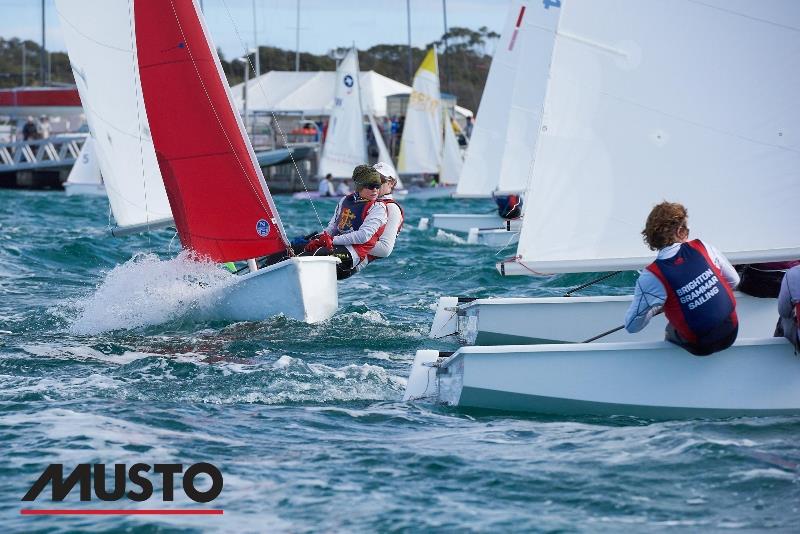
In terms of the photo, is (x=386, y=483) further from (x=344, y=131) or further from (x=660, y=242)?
(x=344, y=131)

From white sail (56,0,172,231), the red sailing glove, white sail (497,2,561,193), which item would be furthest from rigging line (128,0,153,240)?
white sail (497,2,561,193)

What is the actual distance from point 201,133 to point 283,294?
1298mm

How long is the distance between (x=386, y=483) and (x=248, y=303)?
153 inches

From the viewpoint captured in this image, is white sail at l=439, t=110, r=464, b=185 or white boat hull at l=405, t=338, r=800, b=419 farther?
white sail at l=439, t=110, r=464, b=185

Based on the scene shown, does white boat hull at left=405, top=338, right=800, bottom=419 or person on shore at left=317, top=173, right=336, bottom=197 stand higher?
white boat hull at left=405, top=338, right=800, bottom=419

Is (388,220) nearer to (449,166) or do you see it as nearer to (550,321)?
(550,321)

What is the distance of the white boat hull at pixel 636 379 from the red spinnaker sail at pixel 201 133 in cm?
334

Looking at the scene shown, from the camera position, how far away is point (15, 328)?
841cm

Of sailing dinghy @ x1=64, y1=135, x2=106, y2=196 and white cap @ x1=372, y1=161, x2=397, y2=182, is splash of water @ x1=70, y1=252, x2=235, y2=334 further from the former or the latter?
sailing dinghy @ x1=64, y1=135, x2=106, y2=196

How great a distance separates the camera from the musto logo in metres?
4.41

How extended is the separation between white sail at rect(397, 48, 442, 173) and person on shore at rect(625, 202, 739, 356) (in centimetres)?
2619

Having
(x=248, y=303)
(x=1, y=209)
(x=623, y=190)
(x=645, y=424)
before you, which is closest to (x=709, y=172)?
(x=623, y=190)

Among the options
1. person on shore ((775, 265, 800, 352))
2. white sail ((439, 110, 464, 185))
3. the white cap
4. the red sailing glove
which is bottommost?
white sail ((439, 110, 464, 185))

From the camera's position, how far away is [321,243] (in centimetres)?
861
